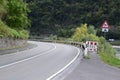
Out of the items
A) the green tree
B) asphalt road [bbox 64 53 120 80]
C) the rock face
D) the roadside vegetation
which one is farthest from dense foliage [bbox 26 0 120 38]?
asphalt road [bbox 64 53 120 80]

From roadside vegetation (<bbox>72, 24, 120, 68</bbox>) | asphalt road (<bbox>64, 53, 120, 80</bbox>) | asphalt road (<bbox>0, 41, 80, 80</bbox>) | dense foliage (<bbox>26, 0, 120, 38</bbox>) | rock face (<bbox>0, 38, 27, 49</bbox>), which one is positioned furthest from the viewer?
dense foliage (<bbox>26, 0, 120, 38</bbox>)

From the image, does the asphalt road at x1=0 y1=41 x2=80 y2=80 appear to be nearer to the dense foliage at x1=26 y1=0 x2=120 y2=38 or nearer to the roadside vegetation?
the roadside vegetation

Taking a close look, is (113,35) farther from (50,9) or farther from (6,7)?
(6,7)

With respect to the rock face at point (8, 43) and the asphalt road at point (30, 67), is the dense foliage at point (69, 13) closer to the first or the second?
the rock face at point (8, 43)

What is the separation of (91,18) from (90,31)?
153 ft

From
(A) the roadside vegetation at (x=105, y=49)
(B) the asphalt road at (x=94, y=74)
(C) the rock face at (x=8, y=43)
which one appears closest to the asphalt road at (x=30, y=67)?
(B) the asphalt road at (x=94, y=74)

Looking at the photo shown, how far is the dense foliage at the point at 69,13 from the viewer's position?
14825cm

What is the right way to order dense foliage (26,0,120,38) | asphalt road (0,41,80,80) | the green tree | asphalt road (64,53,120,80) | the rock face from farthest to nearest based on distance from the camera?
dense foliage (26,0,120,38)
the green tree
the rock face
asphalt road (64,53,120,80)
asphalt road (0,41,80,80)

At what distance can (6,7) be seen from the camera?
5009 cm

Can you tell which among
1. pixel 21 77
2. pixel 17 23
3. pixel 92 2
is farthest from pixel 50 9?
pixel 21 77

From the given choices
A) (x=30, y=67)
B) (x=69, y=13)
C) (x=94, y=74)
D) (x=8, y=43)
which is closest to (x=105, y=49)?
(x=8, y=43)

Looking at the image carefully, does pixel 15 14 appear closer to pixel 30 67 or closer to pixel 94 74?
pixel 30 67

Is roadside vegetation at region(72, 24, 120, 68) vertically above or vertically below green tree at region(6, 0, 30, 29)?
below

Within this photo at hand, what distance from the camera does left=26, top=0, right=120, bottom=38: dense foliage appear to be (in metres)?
148
